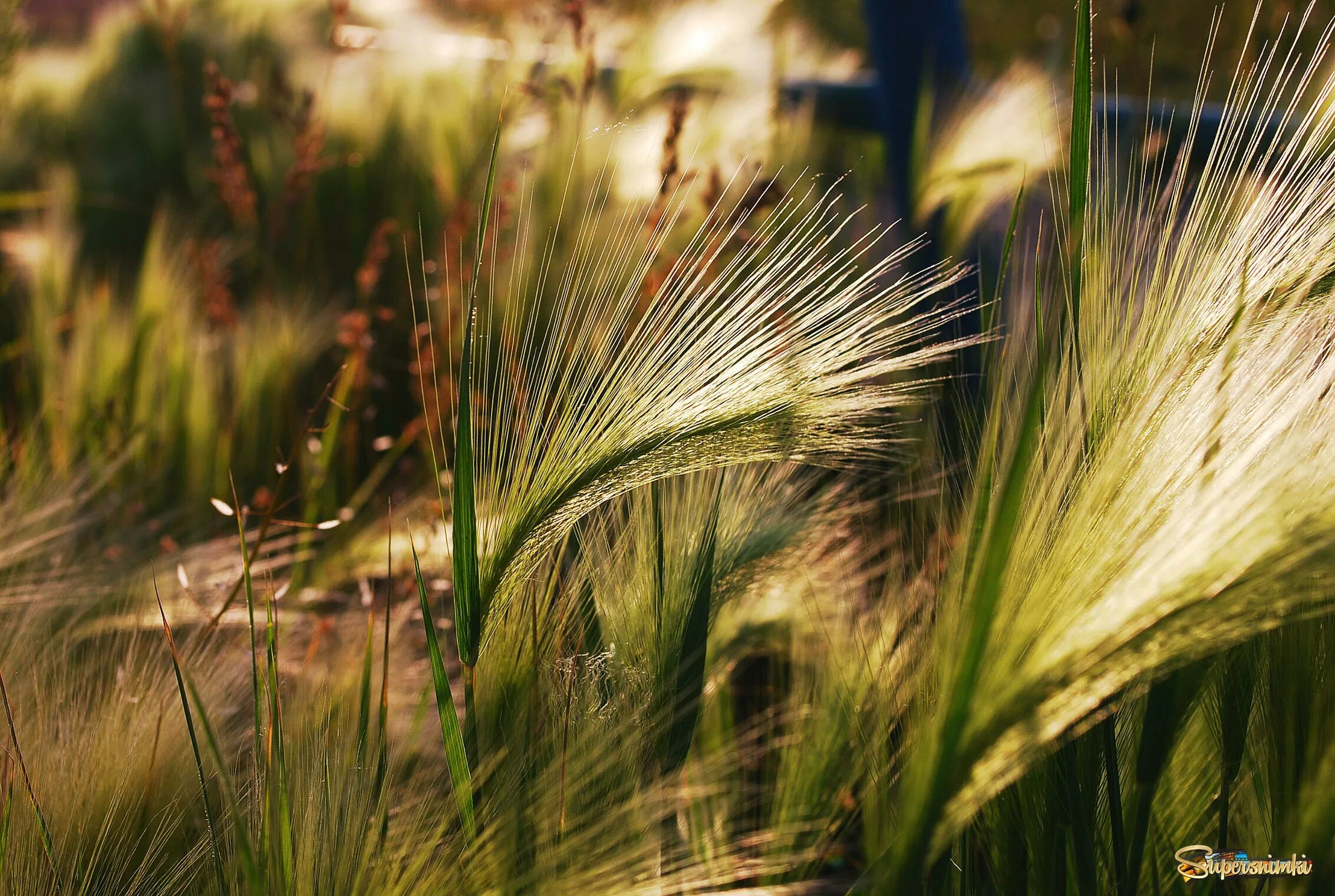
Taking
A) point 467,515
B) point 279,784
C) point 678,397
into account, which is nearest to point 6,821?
point 279,784

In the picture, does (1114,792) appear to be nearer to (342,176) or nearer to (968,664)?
(968,664)

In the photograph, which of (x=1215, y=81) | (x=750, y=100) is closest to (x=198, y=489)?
(x=750, y=100)

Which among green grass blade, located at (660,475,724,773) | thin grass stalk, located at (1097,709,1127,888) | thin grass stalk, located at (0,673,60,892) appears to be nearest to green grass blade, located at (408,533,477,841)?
green grass blade, located at (660,475,724,773)

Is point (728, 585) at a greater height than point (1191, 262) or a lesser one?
lesser

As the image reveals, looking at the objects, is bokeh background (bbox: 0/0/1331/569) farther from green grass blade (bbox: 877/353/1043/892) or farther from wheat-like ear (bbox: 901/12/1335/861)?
green grass blade (bbox: 877/353/1043/892)

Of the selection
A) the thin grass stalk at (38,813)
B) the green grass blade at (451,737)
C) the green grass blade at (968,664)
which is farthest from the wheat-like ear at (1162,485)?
the thin grass stalk at (38,813)

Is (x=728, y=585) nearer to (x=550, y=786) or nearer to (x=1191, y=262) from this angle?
(x=550, y=786)
